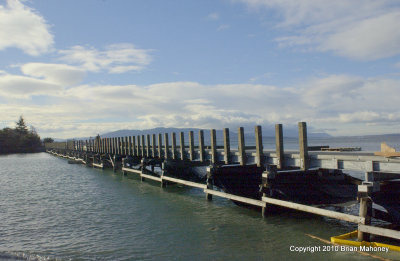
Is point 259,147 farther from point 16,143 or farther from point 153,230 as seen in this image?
point 16,143

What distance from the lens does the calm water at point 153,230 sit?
973 cm

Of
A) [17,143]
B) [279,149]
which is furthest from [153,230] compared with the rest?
[17,143]

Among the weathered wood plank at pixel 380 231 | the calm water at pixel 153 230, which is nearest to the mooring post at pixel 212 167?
the calm water at pixel 153 230

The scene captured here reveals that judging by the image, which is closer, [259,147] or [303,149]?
[303,149]

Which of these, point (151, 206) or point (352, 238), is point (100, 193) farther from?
point (352, 238)

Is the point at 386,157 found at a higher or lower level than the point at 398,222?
higher

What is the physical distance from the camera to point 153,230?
1209 cm

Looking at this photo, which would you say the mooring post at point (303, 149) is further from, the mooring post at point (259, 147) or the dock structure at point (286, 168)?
the mooring post at point (259, 147)

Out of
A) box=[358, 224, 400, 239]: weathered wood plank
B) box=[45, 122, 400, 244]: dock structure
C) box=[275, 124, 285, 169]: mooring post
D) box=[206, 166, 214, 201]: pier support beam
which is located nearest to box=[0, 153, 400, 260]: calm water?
box=[206, 166, 214, 201]: pier support beam

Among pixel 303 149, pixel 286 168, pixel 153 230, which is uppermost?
pixel 303 149

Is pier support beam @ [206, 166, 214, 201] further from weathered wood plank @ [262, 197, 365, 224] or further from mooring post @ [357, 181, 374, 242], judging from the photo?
mooring post @ [357, 181, 374, 242]

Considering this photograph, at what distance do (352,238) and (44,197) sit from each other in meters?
16.6

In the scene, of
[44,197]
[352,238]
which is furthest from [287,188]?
[44,197]

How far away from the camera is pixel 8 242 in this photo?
36.6 feet
